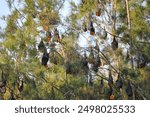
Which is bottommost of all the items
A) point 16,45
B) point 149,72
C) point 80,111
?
point 80,111

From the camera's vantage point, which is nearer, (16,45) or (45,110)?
(45,110)

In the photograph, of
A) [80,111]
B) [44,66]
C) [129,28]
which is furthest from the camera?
[44,66]

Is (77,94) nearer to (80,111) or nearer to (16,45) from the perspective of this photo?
(16,45)

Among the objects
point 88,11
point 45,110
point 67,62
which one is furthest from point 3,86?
point 45,110

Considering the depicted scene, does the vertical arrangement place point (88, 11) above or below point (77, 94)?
above

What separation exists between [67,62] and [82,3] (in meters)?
1.35

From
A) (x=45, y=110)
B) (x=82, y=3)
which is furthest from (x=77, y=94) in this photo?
(x=45, y=110)

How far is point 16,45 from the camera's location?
9.30 metres

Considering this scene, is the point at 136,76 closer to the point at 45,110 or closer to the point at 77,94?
the point at 77,94

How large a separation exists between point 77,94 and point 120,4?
228 cm

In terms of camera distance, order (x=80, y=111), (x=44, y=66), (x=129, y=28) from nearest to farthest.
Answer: (x=80, y=111) < (x=129, y=28) < (x=44, y=66)

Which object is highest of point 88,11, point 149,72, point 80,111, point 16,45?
point 88,11

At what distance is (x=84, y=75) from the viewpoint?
9336mm

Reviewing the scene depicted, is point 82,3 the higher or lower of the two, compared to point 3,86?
higher
